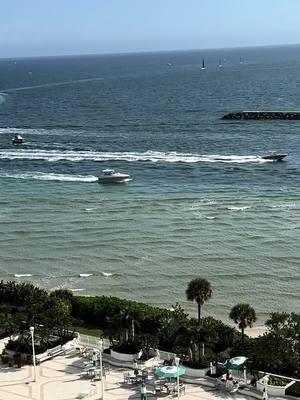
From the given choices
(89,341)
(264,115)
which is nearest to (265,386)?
(89,341)

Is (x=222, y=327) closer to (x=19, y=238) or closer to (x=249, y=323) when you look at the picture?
(x=249, y=323)

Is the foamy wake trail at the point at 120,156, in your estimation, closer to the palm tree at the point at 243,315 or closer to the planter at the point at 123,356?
the palm tree at the point at 243,315

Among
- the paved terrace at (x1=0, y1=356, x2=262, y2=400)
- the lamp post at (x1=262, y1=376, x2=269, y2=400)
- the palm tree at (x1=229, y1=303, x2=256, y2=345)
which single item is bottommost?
the paved terrace at (x1=0, y1=356, x2=262, y2=400)

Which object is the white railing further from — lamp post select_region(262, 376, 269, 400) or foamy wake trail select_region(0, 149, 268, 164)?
foamy wake trail select_region(0, 149, 268, 164)

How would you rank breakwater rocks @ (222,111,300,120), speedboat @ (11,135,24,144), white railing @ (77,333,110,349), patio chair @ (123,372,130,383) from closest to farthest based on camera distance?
patio chair @ (123,372,130,383) < white railing @ (77,333,110,349) < speedboat @ (11,135,24,144) < breakwater rocks @ (222,111,300,120)

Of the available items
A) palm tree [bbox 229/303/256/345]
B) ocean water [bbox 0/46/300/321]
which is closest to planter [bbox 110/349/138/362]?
palm tree [bbox 229/303/256/345]

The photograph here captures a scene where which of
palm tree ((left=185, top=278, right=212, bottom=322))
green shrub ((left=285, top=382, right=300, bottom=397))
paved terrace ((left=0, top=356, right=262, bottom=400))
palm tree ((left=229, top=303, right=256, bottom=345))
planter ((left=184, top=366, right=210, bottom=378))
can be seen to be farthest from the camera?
palm tree ((left=185, top=278, right=212, bottom=322))

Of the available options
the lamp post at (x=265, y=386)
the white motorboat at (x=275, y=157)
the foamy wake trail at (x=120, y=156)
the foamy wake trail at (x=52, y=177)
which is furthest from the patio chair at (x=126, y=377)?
the white motorboat at (x=275, y=157)

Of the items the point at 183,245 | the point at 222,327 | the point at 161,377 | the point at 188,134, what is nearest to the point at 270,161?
the point at 188,134
